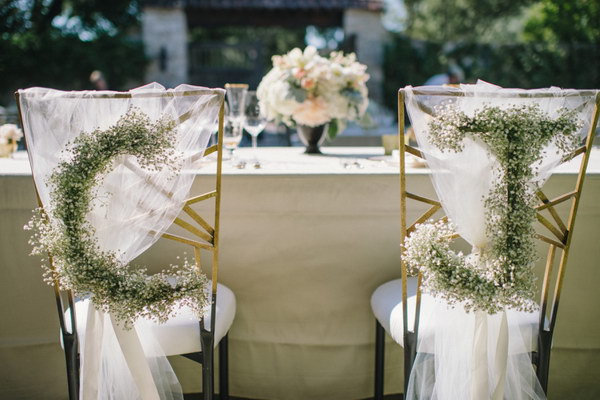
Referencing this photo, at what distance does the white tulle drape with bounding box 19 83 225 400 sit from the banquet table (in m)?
0.36

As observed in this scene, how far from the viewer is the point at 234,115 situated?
2.04 metres

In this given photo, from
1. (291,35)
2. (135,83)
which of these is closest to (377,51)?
(135,83)

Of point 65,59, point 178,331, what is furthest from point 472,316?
point 65,59

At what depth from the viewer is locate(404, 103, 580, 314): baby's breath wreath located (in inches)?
46.7

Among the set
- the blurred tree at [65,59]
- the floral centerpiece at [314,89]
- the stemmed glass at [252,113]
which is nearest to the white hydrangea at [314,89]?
the floral centerpiece at [314,89]

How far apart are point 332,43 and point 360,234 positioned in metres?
19.3

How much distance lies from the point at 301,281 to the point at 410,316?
1.62ft

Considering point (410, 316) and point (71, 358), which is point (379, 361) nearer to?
point (410, 316)

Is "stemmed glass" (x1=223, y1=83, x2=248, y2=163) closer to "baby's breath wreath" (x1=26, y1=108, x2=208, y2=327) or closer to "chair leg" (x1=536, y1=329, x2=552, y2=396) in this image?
"baby's breath wreath" (x1=26, y1=108, x2=208, y2=327)

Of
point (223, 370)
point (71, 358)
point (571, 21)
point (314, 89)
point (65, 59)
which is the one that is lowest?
point (223, 370)

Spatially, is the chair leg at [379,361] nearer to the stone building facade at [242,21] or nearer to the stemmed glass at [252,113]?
the stemmed glass at [252,113]

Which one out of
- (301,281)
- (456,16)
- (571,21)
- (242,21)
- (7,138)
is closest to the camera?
(301,281)

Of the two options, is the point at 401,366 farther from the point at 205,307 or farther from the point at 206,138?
the point at 206,138

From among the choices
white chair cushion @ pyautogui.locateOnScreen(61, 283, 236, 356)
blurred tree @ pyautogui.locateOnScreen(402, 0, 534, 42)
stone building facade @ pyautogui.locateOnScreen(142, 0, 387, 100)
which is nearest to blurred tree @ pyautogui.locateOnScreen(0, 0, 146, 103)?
stone building facade @ pyautogui.locateOnScreen(142, 0, 387, 100)
